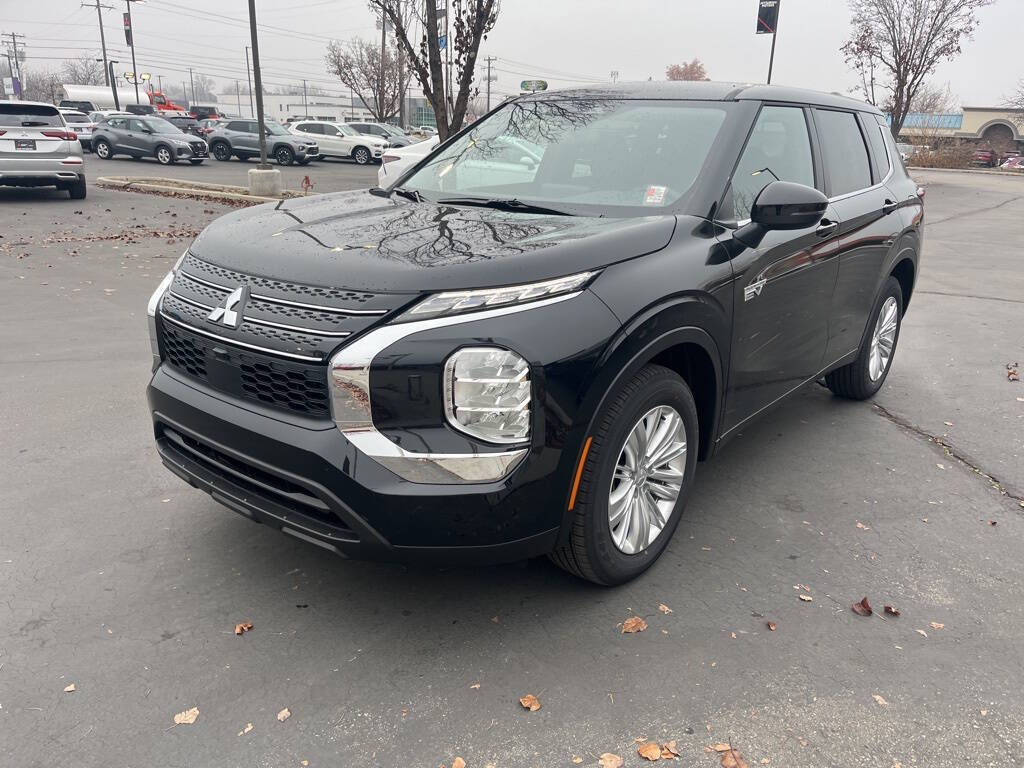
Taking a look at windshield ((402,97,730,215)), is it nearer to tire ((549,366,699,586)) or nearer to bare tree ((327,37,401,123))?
tire ((549,366,699,586))

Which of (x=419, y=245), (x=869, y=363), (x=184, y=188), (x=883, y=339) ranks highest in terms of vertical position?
(x=419, y=245)

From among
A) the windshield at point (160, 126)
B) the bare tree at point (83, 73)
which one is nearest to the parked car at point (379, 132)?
the windshield at point (160, 126)

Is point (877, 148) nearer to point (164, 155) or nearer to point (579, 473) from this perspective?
point (579, 473)

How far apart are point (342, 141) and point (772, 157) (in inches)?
1180

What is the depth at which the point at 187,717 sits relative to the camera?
7.97 feet

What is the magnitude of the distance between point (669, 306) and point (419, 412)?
1.01 meters

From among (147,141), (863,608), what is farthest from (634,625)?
(147,141)

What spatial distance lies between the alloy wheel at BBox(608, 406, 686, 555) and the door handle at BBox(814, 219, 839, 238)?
1.43 meters

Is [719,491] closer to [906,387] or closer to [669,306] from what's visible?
[669,306]

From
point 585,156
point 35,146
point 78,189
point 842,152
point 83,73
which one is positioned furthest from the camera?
point 83,73

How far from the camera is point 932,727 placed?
2449 mm

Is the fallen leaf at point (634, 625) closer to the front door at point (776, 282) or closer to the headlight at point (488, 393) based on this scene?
the headlight at point (488, 393)

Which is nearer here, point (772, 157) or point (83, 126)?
point (772, 157)

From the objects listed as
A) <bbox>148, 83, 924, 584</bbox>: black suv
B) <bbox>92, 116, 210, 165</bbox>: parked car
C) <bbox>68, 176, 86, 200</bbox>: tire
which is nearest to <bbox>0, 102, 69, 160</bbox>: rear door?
<bbox>68, 176, 86, 200</bbox>: tire
